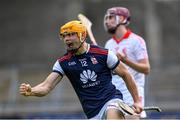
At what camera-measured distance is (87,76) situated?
8180mm

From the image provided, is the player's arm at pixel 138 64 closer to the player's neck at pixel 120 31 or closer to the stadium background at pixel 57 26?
the player's neck at pixel 120 31

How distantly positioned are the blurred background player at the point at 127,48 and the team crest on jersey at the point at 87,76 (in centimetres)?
104

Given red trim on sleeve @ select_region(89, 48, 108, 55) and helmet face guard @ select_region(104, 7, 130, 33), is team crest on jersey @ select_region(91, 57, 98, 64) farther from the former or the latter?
helmet face guard @ select_region(104, 7, 130, 33)

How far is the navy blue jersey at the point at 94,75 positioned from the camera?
8.17 metres

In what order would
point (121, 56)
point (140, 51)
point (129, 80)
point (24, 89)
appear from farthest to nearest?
1. point (140, 51)
2. point (121, 56)
3. point (129, 80)
4. point (24, 89)

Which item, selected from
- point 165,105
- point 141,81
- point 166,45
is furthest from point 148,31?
point 141,81

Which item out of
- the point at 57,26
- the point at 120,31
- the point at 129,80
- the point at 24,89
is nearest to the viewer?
the point at 24,89

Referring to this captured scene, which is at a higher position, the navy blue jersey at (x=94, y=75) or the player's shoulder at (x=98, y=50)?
the player's shoulder at (x=98, y=50)

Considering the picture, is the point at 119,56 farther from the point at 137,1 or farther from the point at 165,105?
the point at 137,1

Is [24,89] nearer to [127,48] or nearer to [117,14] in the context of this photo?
[127,48]

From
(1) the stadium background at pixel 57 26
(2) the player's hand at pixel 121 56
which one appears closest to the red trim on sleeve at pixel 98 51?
(2) the player's hand at pixel 121 56

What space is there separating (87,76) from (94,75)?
0.08m

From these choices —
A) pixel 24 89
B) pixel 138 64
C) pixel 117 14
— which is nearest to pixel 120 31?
pixel 117 14

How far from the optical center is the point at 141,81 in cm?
962
